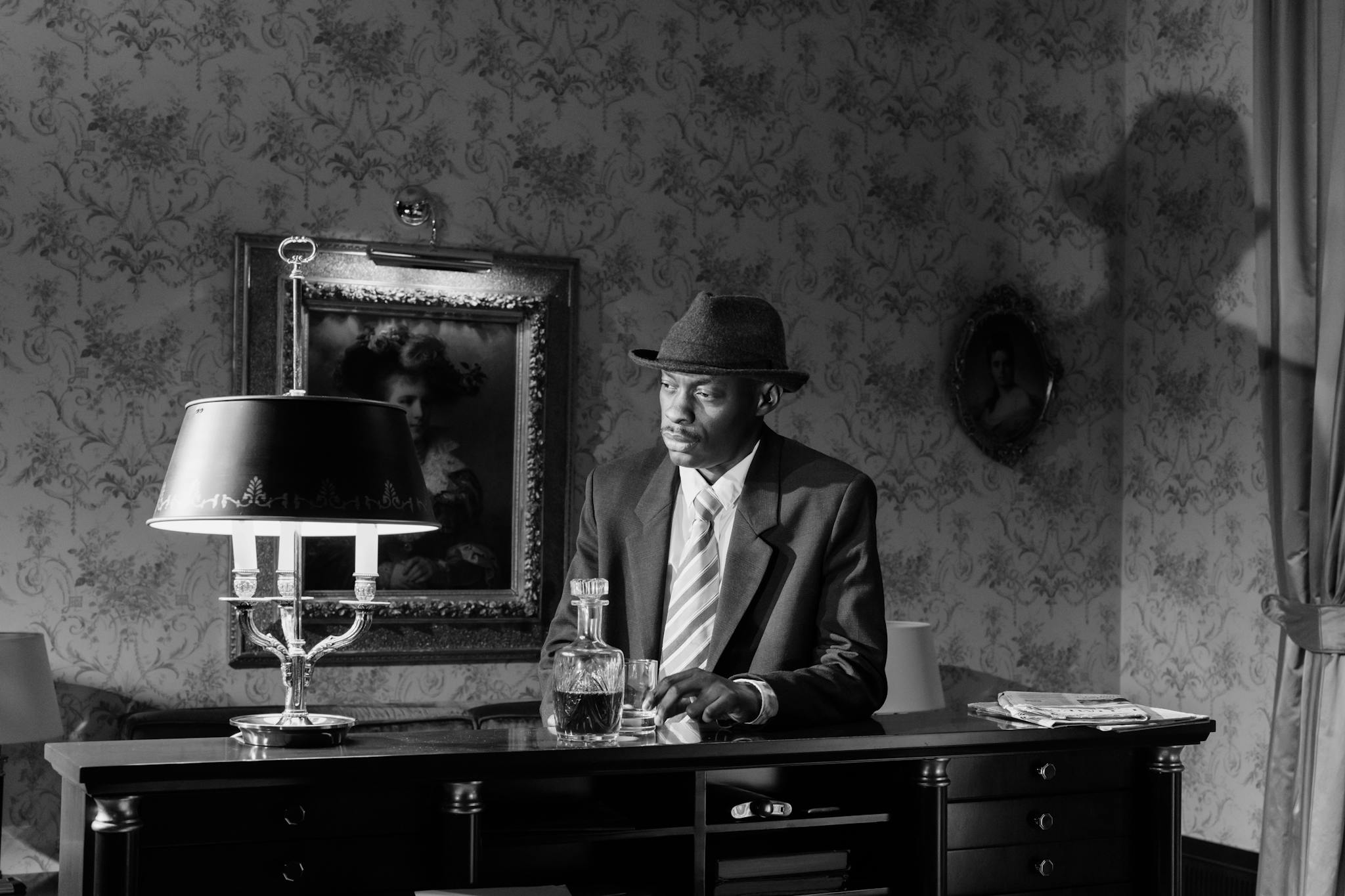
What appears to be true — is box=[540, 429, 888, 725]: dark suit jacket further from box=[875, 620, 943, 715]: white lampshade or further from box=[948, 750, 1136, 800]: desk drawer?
box=[875, 620, 943, 715]: white lampshade

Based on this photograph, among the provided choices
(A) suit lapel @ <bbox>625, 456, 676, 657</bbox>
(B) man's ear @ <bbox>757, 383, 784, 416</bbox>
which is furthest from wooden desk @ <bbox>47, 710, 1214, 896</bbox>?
(B) man's ear @ <bbox>757, 383, 784, 416</bbox>

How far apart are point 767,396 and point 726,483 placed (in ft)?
0.63

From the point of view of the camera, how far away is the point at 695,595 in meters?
2.84

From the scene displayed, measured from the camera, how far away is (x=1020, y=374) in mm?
5484

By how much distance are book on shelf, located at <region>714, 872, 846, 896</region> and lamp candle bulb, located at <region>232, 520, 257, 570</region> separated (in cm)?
91

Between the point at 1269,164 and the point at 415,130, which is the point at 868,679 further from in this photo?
the point at 1269,164

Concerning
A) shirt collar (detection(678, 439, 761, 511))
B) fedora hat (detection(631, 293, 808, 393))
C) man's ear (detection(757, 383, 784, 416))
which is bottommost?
shirt collar (detection(678, 439, 761, 511))

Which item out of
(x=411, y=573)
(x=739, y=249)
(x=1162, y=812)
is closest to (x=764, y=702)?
(x=1162, y=812)

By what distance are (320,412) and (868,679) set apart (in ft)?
3.50

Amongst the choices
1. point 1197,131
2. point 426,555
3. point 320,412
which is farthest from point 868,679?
point 1197,131

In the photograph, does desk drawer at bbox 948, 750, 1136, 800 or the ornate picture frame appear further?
the ornate picture frame

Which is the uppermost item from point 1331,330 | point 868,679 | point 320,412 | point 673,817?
point 1331,330

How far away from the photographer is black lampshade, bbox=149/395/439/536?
220cm

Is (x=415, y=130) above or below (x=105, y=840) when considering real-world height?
above
